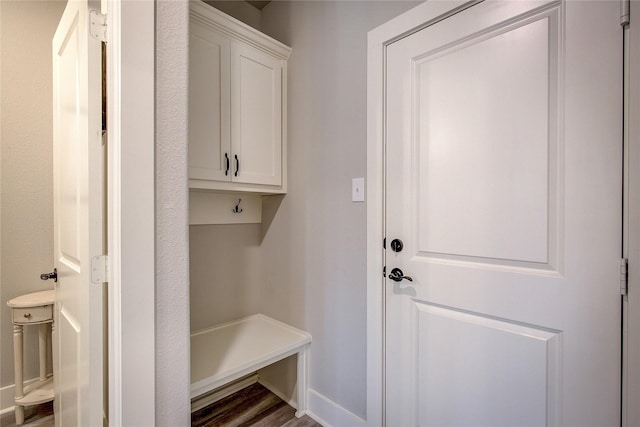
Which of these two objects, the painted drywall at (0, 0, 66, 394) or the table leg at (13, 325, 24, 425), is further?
the painted drywall at (0, 0, 66, 394)

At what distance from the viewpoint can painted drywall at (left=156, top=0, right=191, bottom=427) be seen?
39.4 inches

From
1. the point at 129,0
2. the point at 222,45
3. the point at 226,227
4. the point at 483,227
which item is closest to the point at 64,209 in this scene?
the point at 226,227

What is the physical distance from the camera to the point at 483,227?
44.0 inches

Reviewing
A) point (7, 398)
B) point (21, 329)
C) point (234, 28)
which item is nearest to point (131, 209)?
point (234, 28)

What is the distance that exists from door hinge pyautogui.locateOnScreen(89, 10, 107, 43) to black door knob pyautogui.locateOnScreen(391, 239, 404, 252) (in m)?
1.31

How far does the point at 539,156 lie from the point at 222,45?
1.56m

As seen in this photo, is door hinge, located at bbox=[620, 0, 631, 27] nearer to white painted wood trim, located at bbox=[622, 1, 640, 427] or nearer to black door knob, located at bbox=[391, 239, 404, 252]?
white painted wood trim, located at bbox=[622, 1, 640, 427]

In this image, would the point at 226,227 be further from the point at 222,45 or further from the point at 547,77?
the point at 547,77

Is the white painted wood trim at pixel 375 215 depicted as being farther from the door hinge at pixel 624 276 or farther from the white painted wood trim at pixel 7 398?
the white painted wood trim at pixel 7 398

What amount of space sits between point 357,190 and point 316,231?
38cm

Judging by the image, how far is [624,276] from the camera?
85 cm

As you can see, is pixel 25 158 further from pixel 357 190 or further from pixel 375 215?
pixel 375 215

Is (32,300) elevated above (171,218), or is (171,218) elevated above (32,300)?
(171,218)

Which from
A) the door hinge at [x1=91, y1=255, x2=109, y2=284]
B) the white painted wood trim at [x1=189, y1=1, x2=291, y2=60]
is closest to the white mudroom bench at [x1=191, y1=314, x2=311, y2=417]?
the door hinge at [x1=91, y1=255, x2=109, y2=284]
